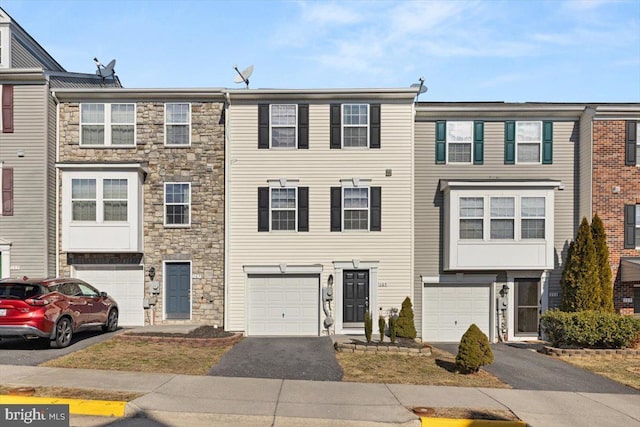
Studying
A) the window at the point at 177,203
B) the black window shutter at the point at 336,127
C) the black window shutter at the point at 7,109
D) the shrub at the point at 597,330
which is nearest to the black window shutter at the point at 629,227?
the shrub at the point at 597,330

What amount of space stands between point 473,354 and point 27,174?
49.2 ft

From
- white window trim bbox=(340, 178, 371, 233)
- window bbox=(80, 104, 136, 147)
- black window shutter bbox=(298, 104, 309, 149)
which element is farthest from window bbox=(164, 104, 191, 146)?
white window trim bbox=(340, 178, 371, 233)

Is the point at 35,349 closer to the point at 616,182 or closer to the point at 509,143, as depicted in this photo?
the point at 509,143

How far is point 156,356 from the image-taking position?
39.0 feet

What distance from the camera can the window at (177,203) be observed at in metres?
16.9

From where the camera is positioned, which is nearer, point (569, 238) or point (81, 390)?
point (81, 390)

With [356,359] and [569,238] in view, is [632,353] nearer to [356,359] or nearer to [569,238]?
[569,238]

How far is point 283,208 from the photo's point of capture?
1673 centimetres

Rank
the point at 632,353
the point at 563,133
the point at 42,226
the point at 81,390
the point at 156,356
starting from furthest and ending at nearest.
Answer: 1. the point at 563,133
2. the point at 42,226
3. the point at 632,353
4. the point at 156,356
5. the point at 81,390

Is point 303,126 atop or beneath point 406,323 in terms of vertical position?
atop

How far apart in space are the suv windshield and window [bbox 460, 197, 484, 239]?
12.7 meters

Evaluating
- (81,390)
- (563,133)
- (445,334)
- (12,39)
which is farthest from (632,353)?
(12,39)

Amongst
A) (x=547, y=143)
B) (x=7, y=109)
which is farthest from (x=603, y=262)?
(x=7, y=109)

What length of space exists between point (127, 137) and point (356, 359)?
1097 cm
